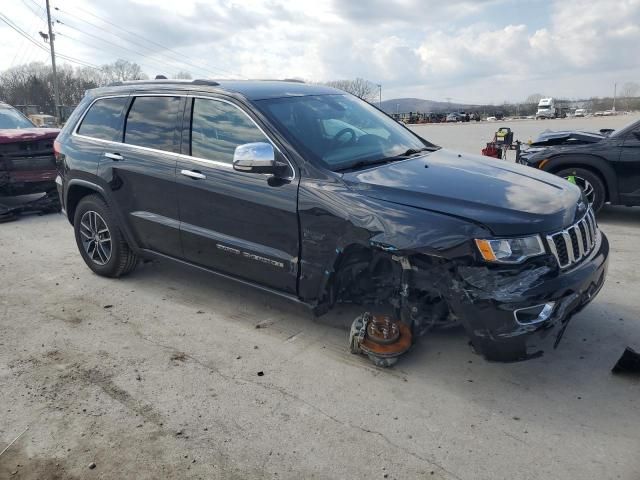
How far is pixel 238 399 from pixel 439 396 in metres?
1.22

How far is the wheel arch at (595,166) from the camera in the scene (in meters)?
6.96

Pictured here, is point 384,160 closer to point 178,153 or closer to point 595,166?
point 178,153

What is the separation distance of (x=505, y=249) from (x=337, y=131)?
1.64 m

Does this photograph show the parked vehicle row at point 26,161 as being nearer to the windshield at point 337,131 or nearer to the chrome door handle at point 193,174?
the chrome door handle at point 193,174

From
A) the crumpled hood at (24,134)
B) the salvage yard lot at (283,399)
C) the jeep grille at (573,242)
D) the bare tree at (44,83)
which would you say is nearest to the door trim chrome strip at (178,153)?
the salvage yard lot at (283,399)

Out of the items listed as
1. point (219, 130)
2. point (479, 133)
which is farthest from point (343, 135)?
point (479, 133)

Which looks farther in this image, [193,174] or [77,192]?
[77,192]

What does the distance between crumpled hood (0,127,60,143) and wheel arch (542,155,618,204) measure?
7684 mm

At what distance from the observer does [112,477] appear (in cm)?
260

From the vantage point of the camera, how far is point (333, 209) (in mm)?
3359

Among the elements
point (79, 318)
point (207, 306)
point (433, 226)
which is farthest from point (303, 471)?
point (79, 318)

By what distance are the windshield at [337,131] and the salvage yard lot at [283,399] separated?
134cm

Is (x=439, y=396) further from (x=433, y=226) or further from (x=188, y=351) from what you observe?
(x=188, y=351)

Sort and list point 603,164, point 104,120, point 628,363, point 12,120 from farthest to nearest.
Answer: point 12,120 → point 603,164 → point 104,120 → point 628,363
